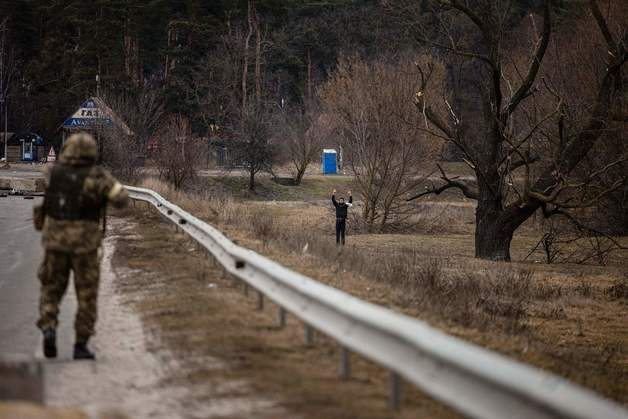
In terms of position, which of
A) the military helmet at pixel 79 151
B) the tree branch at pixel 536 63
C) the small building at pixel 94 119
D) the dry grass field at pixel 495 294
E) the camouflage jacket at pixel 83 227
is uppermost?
the tree branch at pixel 536 63

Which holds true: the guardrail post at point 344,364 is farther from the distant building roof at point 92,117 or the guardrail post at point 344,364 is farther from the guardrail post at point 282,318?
the distant building roof at point 92,117

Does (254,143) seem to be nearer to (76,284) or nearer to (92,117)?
(92,117)

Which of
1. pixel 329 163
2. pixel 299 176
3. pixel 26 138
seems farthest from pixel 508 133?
pixel 26 138

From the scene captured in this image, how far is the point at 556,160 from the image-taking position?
27734 mm

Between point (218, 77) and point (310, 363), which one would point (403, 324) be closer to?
point (310, 363)

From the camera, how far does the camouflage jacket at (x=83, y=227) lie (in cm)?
884

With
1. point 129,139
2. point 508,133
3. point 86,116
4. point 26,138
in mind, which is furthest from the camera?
point 26,138

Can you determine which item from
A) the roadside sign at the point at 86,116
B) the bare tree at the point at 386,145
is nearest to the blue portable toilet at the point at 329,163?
the bare tree at the point at 386,145

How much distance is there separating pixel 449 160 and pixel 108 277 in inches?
2677

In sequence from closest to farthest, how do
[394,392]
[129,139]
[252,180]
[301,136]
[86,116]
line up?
[394,392], [86,116], [129,139], [252,180], [301,136]

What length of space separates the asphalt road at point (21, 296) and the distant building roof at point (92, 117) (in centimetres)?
1170

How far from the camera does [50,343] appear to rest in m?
9.05

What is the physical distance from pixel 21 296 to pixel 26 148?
67.9 meters

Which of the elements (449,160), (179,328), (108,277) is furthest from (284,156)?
(179,328)
